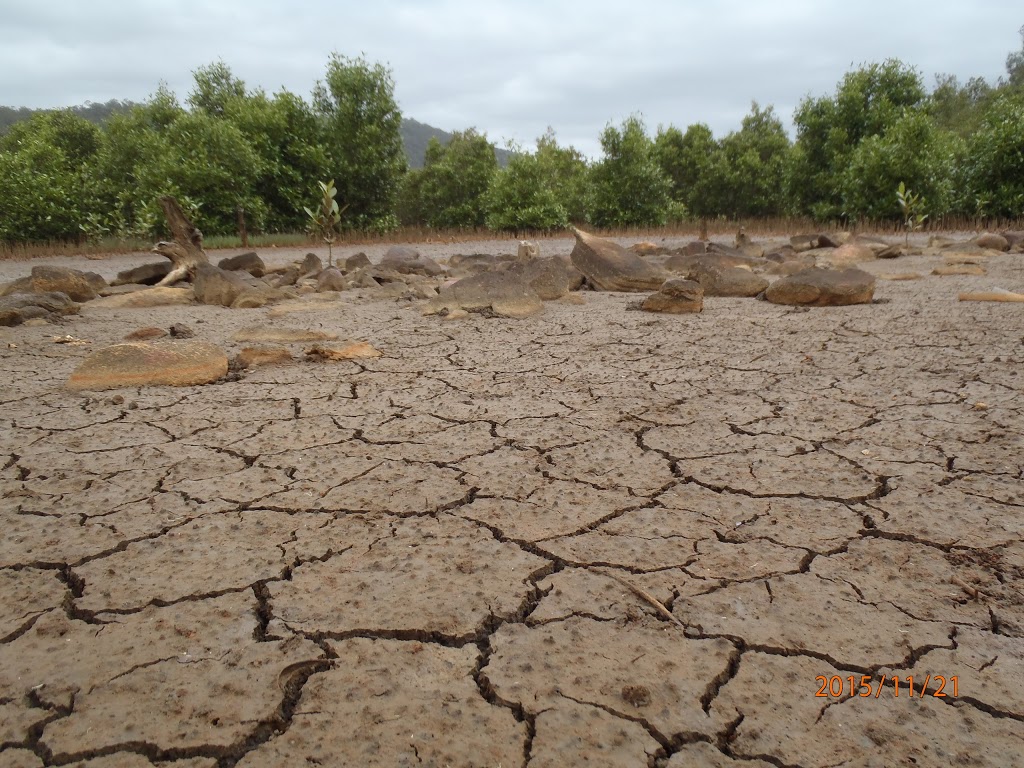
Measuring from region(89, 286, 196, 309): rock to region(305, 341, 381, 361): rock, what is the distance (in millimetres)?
2623

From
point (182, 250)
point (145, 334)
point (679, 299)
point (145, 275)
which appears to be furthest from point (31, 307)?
point (679, 299)

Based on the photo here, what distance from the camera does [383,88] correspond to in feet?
57.2

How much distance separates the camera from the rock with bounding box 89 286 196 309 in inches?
224

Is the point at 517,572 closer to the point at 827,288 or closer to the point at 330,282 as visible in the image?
the point at 827,288

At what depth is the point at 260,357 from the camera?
3.64 m

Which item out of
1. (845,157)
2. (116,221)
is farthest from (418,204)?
(845,157)

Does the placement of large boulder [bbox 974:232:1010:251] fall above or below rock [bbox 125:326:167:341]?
above

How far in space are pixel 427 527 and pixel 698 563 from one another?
71 cm

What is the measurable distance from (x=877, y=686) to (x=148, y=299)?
19.6ft

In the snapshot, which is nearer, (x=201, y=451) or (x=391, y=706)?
(x=391, y=706)

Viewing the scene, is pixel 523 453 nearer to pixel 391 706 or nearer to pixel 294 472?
pixel 294 472

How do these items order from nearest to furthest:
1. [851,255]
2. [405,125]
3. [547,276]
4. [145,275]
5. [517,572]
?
[517,572]
[547,276]
[145,275]
[851,255]
[405,125]

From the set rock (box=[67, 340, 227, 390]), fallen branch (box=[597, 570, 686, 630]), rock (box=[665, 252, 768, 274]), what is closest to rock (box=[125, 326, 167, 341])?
rock (box=[67, 340, 227, 390])

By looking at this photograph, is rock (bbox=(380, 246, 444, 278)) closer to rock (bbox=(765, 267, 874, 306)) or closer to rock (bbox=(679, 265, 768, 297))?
rock (bbox=(679, 265, 768, 297))
